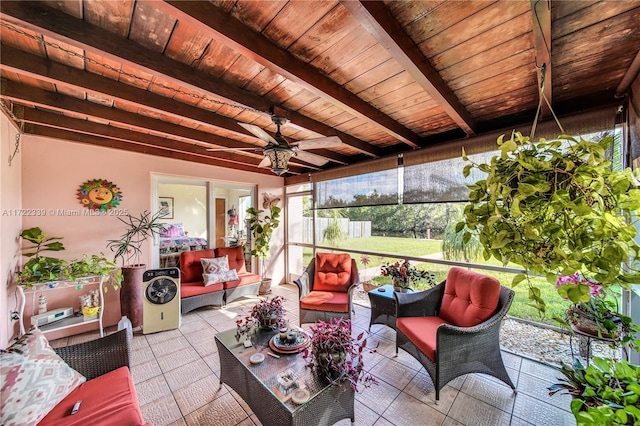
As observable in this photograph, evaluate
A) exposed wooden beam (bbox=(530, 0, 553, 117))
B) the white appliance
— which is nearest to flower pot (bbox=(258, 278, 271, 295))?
the white appliance

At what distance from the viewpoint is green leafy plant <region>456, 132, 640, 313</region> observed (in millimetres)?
733

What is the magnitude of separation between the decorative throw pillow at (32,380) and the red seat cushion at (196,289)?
196cm


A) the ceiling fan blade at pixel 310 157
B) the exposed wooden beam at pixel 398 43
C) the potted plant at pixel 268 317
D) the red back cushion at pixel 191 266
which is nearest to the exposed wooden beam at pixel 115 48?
the ceiling fan blade at pixel 310 157

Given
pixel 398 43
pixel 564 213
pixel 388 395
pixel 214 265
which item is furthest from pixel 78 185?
pixel 564 213

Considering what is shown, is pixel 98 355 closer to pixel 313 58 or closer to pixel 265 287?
pixel 313 58

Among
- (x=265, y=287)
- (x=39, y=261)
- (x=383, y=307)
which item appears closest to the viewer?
(x=39, y=261)

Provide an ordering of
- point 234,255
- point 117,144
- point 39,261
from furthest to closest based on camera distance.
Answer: point 234,255 → point 117,144 → point 39,261

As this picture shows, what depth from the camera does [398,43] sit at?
1.32m

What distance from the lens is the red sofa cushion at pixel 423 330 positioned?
6.57 feet

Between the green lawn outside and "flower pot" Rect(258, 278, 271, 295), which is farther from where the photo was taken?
"flower pot" Rect(258, 278, 271, 295)

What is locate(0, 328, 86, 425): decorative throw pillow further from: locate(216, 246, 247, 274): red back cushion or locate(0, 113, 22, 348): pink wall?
locate(216, 246, 247, 274): red back cushion

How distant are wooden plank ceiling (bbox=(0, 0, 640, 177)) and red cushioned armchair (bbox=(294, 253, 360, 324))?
6.70ft

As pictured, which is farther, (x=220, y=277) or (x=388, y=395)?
(x=220, y=277)

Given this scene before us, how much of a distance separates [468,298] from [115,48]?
11.2 feet
